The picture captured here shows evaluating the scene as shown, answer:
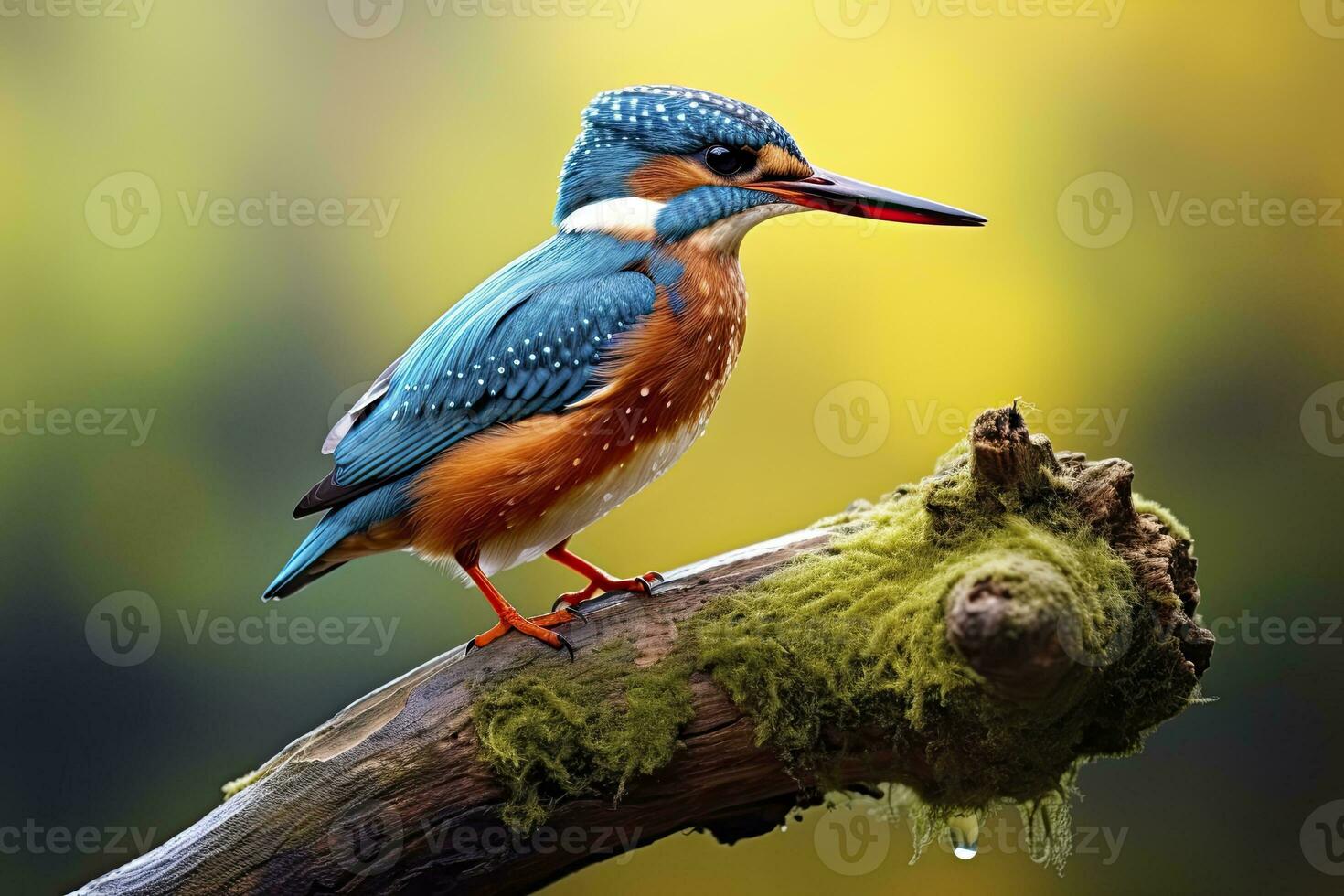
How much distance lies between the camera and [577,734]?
6.70ft

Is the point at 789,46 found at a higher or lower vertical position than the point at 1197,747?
higher

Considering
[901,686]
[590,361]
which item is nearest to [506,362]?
[590,361]

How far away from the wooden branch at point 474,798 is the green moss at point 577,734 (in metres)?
0.03

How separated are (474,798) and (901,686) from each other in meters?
0.78

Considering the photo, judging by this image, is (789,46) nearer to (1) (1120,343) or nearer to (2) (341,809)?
(1) (1120,343)

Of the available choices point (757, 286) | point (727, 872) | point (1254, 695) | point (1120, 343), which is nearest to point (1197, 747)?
point (1254, 695)

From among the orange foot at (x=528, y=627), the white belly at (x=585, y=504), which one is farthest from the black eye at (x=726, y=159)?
the orange foot at (x=528, y=627)

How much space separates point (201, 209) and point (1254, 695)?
3.85 meters

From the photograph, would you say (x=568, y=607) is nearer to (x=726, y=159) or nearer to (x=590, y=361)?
(x=590, y=361)

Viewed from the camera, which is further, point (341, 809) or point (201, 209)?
point (201, 209)

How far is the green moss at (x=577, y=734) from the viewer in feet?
6.59

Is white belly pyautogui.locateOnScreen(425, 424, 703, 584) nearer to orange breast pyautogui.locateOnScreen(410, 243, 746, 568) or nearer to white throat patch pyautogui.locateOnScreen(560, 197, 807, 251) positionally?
orange breast pyautogui.locateOnScreen(410, 243, 746, 568)

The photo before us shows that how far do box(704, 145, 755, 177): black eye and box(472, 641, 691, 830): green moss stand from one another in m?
0.98

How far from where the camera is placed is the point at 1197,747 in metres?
3.70
